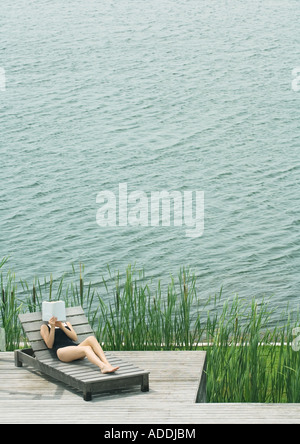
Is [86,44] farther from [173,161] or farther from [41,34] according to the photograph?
[173,161]

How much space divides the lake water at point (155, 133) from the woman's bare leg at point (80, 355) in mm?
4707

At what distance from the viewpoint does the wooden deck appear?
3209 mm

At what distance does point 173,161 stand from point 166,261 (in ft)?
12.5

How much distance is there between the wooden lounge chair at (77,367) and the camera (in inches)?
162

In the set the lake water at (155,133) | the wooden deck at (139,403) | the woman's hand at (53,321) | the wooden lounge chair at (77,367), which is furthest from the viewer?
the lake water at (155,133)

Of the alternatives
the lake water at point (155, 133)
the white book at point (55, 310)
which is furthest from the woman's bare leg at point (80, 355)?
the lake water at point (155, 133)

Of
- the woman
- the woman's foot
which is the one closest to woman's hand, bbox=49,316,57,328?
the woman

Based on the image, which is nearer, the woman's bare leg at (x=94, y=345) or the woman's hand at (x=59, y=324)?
the woman's bare leg at (x=94, y=345)

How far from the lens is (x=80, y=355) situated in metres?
4.45

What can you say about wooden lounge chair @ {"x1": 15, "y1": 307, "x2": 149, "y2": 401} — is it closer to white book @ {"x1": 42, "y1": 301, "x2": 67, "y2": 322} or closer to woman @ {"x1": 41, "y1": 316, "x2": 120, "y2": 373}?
woman @ {"x1": 41, "y1": 316, "x2": 120, "y2": 373}

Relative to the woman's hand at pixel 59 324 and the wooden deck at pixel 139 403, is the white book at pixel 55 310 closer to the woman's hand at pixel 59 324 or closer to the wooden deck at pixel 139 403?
the woman's hand at pixel 59 324

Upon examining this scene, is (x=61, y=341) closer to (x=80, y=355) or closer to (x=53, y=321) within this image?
(x=53, y=321)

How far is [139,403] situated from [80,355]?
0.60m

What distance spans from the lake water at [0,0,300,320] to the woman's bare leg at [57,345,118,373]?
4707 mm
